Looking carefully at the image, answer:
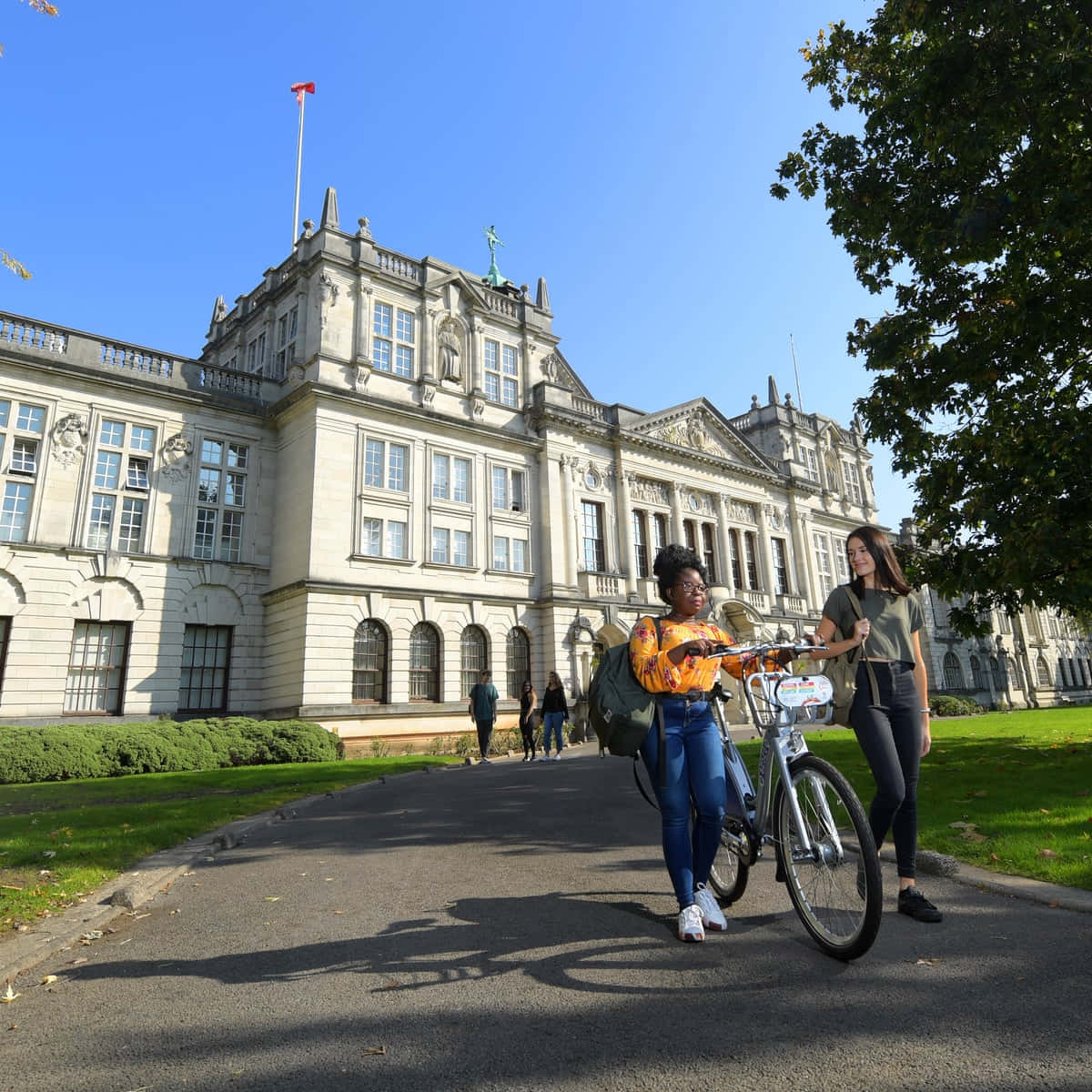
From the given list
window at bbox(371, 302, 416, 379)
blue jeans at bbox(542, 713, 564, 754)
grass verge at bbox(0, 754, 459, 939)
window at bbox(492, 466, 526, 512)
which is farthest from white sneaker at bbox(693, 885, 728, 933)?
window at bbox(371, 302, 416, 379)

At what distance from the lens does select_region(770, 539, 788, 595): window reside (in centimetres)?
4094

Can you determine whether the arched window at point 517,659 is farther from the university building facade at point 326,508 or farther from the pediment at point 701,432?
the pediment at point 701,432

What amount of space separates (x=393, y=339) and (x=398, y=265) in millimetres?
3391

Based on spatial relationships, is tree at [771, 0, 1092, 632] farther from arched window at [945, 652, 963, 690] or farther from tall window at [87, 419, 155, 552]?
arched window at [945, 652, 963, 690]

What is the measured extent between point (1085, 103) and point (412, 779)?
15.4 metres

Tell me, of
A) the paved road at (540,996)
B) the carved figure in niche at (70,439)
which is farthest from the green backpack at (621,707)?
the carved figure in niche at (70,439)

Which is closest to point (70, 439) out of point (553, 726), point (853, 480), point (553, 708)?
point (553, 708)

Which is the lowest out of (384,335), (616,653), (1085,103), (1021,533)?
(616,653)

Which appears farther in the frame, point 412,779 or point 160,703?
point 160,703

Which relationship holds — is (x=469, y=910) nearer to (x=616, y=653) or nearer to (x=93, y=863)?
(x=616, y=653)

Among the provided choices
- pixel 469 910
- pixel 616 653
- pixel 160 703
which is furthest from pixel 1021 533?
pixel 160 703

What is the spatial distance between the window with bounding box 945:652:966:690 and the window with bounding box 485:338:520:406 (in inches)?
1465

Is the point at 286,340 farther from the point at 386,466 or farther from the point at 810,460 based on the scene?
the point at 810,460

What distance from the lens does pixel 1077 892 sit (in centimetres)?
470
